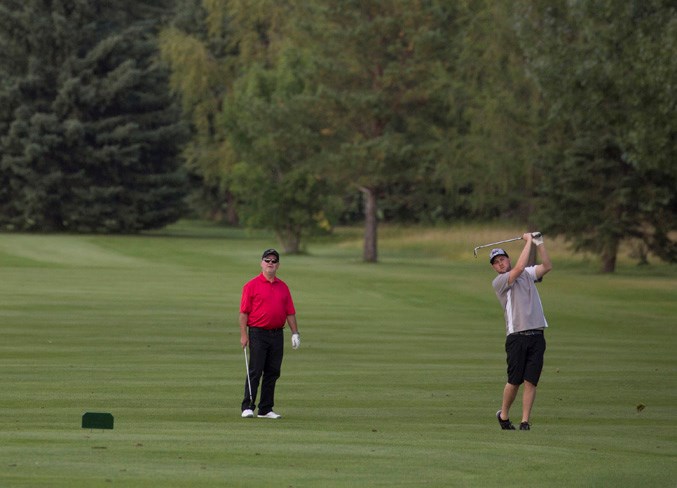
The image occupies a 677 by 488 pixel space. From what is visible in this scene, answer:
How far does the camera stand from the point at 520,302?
15234mm

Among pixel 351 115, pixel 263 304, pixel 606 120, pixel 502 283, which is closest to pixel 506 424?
pixel 502 283

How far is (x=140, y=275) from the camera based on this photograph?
167 feet

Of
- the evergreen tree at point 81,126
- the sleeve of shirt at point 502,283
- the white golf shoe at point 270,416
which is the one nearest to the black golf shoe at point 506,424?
the sleeve of shirt at point 502,283

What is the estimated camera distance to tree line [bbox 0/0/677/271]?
4897cm

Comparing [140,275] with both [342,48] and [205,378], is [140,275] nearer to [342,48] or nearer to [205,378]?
[342,48]

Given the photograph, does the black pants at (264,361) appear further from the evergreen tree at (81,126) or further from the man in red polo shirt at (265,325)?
the evergreen tree at (81,126)

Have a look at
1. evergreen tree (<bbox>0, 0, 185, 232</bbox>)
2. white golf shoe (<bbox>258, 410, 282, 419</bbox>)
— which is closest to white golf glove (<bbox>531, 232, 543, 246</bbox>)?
white golf shoe (<bbox>258, 410, 282, 419</bbox>)

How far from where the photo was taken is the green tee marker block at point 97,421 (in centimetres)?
1318

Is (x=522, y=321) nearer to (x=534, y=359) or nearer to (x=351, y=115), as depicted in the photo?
(x=534, y=359)

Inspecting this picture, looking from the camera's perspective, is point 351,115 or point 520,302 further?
point 351,115

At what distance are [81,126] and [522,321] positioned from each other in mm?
73870

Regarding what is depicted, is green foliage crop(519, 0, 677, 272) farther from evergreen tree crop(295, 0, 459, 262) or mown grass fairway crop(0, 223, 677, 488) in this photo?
evergreen tree crop(295, 0, 459, 262)

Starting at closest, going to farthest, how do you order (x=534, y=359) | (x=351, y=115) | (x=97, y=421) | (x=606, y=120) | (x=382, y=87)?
(x=97, y=421) < (x=534, y=359) < (x=606, y=120) < (x=382, y=87) < (x=351, y=115)

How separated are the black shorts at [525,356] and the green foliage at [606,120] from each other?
24.6 m
